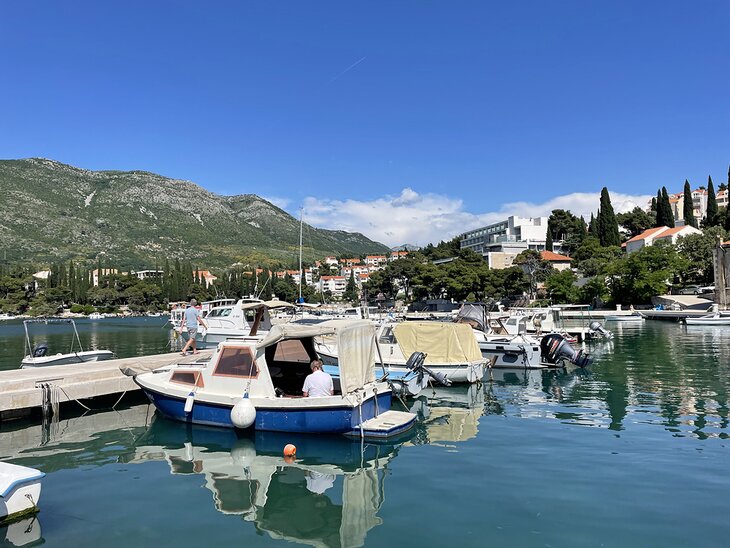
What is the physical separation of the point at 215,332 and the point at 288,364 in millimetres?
22103

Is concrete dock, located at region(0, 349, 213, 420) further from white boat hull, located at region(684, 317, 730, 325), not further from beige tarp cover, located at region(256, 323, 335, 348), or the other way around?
white boat hull, located at region(684, 317, 730, 325)

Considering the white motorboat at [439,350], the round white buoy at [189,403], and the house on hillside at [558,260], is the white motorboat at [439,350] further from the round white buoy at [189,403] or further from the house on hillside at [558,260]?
the house on hillside at [558,260]

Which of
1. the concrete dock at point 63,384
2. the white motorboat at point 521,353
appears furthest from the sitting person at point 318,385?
the white motorboat at point 521,353

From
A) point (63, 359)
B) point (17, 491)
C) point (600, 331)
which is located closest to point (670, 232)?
point (600, 331)

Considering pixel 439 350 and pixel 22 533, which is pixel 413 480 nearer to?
pixel 22 533

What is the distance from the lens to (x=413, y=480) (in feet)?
35.2

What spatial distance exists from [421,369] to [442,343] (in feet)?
9.26

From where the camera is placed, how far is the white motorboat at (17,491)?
8264 mm

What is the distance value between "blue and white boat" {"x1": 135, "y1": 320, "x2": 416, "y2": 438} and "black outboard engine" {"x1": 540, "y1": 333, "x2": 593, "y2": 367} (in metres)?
15.6

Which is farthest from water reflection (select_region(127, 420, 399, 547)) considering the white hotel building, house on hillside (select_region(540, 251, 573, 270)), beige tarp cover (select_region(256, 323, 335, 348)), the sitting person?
the white hotel building

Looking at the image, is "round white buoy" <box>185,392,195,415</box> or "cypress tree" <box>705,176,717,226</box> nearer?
"round white buoy" <box>185,392,195,415</box>

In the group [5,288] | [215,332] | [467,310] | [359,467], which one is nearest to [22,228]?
[5,288]

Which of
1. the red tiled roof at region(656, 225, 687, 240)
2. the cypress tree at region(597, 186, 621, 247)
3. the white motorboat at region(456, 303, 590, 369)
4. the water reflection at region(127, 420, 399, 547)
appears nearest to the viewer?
the water reflection at region(127, 420, 399, 547)

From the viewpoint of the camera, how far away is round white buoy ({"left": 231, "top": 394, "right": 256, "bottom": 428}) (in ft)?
43.5
